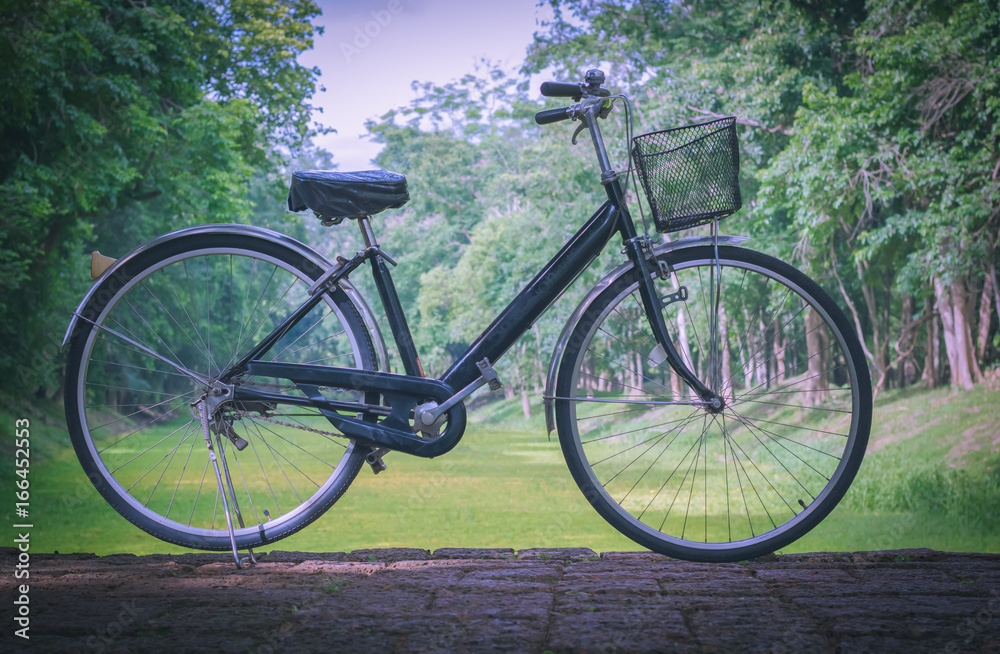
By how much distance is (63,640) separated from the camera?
3.59 feet

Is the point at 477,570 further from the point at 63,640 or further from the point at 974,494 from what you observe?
the point at 974,494

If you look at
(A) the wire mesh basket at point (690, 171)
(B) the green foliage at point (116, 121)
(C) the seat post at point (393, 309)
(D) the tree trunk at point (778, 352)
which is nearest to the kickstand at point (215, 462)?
(C) the seat post at point (393, 309)

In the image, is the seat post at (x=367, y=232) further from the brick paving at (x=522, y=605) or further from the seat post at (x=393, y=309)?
the brick paving at (x=522, y=605)

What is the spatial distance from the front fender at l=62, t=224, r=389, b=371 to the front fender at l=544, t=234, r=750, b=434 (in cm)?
39

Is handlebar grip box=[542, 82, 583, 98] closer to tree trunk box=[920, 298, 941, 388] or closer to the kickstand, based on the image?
the kickstand

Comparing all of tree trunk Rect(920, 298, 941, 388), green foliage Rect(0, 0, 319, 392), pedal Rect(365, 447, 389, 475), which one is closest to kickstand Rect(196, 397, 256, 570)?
pedal Rect(365, 447, 389, 475)

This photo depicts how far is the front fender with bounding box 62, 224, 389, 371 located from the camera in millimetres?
1797

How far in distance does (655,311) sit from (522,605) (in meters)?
0.77

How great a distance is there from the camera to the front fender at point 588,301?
5.60 ft

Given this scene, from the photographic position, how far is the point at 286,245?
1822 millimetres

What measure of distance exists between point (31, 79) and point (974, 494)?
8.52 m

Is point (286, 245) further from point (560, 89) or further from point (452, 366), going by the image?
point (560, 89)

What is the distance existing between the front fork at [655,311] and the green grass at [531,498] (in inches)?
126

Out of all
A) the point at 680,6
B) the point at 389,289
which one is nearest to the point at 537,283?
the point at 389,289
